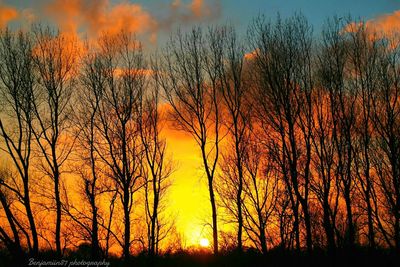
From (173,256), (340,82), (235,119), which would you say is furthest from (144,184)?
(340,82)

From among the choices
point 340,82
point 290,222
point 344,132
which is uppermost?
point 340,82

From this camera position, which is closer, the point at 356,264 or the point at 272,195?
the point at 356,264

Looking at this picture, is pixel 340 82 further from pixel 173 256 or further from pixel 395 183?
pixel 173 256

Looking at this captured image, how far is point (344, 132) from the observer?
2169 cm

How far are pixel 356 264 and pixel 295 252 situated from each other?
3.46m

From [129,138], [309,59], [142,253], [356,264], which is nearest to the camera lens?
[356,264]

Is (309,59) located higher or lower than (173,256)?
higher

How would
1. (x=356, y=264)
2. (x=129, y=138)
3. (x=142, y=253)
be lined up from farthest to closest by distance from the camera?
(x=142, y=253), (x=129, y=138), (x=356, y=264)

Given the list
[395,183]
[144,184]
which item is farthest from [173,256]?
[395,183]

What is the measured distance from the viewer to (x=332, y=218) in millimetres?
21406

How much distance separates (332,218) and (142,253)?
1103 cm

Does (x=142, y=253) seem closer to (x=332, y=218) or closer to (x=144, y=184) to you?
(x=144, y=184)

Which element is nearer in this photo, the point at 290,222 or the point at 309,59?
the point at 309,59

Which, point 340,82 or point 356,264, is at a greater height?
point 340,82
